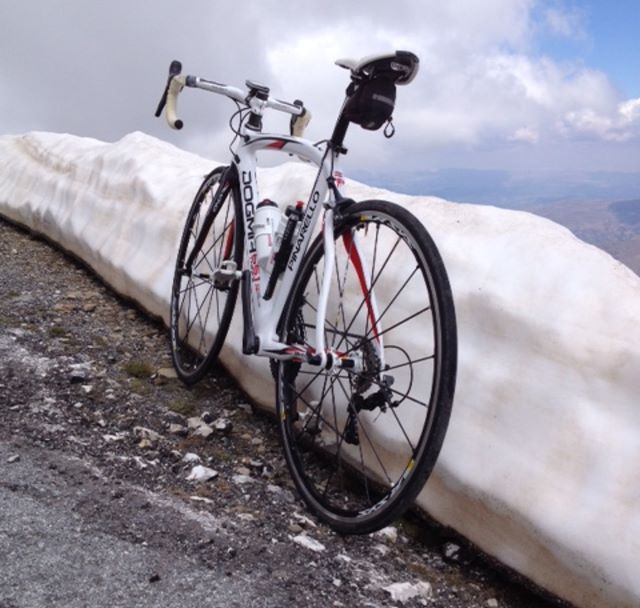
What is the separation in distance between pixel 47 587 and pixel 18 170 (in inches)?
372

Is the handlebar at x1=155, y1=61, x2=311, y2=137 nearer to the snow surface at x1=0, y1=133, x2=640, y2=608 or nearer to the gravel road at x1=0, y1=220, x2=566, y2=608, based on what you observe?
the snow surface at x1=0, y1=133, x2=640, y2=608

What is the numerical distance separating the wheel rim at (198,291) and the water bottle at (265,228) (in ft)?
2.73

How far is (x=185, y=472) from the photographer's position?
151 inches

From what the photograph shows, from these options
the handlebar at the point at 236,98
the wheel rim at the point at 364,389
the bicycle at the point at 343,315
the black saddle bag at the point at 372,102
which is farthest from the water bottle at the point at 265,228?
the black saddle bag at the point at 372,102

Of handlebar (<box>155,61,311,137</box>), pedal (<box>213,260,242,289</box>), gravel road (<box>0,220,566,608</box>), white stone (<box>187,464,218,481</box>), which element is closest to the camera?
gravel road (<box>0,220,566,608</box>)

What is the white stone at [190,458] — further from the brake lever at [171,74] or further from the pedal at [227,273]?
the brake lever at [171,74]

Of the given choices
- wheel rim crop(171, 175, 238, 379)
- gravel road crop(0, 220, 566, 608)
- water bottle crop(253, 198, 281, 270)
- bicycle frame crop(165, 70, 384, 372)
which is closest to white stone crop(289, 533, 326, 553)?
gravel road crop(0, 220, 566, 608)

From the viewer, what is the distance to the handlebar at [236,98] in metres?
4.70

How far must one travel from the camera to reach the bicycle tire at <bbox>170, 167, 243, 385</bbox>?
497 cm

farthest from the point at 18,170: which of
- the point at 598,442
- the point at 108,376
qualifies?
the point at 598,442

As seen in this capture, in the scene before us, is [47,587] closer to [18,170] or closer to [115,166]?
[115,166]

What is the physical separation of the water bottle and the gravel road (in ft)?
4.13

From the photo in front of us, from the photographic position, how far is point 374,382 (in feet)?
10.5

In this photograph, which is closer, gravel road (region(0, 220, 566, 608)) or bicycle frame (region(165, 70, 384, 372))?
gravel road (region(0, 220, 566, 608))
